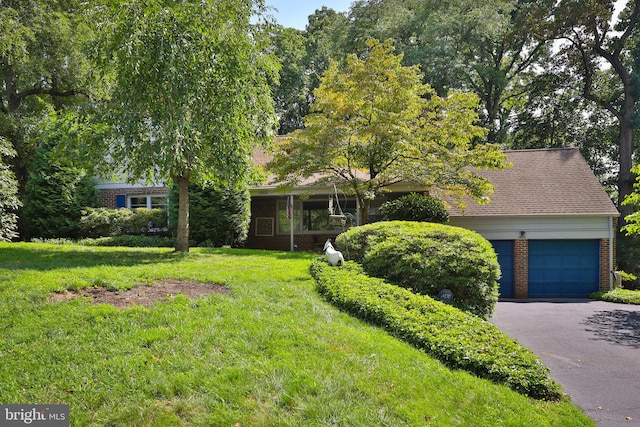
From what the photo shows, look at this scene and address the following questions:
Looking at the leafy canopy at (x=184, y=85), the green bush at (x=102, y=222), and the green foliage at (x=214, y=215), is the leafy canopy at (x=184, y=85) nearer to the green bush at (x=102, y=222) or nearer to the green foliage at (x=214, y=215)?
the green foliage at (x=214, y=215)

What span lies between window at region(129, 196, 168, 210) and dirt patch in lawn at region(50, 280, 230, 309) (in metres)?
11.8

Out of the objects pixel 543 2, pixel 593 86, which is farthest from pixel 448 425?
pixel 593 86

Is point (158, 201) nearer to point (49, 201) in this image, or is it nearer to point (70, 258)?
point (49, 201)

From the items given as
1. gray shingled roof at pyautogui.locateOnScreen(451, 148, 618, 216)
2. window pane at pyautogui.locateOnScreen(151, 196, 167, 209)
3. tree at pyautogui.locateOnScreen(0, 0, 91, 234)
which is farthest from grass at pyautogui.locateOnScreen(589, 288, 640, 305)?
tree at pyautogui.locateOnScreen(0, 0, 91, 234)

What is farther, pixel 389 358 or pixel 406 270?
pixel 406 270

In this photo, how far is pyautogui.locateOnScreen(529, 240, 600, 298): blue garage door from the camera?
15039mm

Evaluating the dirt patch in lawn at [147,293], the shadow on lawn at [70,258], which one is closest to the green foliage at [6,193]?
the shadow on lawn at [70,258]

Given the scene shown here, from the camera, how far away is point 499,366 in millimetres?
4387

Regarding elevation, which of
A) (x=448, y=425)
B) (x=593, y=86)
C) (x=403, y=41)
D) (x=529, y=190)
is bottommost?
(x=448, y=425)

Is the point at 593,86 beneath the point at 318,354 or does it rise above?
above

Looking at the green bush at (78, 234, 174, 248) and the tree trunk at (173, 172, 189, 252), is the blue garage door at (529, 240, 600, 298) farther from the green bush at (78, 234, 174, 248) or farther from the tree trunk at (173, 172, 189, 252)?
the green bush at (78, 234, 174, 248)

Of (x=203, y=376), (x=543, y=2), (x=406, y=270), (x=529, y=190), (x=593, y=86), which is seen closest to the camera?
(x=203, y=376)

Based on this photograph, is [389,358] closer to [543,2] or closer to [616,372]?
[616,372]

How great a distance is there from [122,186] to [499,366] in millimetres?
16754
